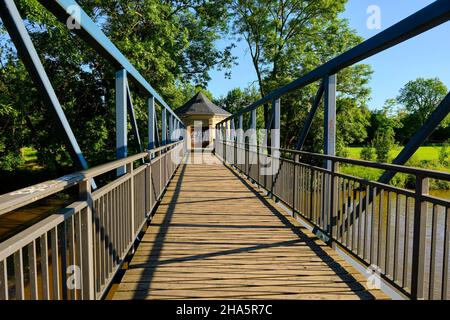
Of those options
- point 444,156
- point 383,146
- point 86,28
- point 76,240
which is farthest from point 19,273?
point 444,156

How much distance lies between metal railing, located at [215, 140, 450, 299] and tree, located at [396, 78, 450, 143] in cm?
2726

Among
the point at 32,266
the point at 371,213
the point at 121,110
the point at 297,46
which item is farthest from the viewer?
the point at 297,46

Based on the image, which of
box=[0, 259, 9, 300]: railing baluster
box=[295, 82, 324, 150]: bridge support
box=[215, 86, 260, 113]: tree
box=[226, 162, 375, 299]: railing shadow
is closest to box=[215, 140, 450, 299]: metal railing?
box=[226, 162, 375, 299]: railing shadow

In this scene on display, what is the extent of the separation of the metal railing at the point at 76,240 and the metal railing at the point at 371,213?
179cm

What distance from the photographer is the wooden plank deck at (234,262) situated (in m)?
2.45

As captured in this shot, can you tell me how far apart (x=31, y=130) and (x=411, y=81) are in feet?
114

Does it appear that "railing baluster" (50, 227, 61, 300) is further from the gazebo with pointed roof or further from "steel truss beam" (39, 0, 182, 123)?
the gazebo with pointed roof

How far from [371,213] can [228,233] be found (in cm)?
166

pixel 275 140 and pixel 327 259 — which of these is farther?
pixel 275 140

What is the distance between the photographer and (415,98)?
30.3 metres

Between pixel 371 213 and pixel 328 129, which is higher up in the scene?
pixel 328 129

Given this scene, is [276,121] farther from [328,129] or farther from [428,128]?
[428,128]

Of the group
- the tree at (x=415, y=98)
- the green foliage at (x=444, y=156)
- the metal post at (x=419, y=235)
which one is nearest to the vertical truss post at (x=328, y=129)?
the metal post at (x=419, y=235)

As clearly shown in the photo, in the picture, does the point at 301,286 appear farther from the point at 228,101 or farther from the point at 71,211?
the point at 228,101
